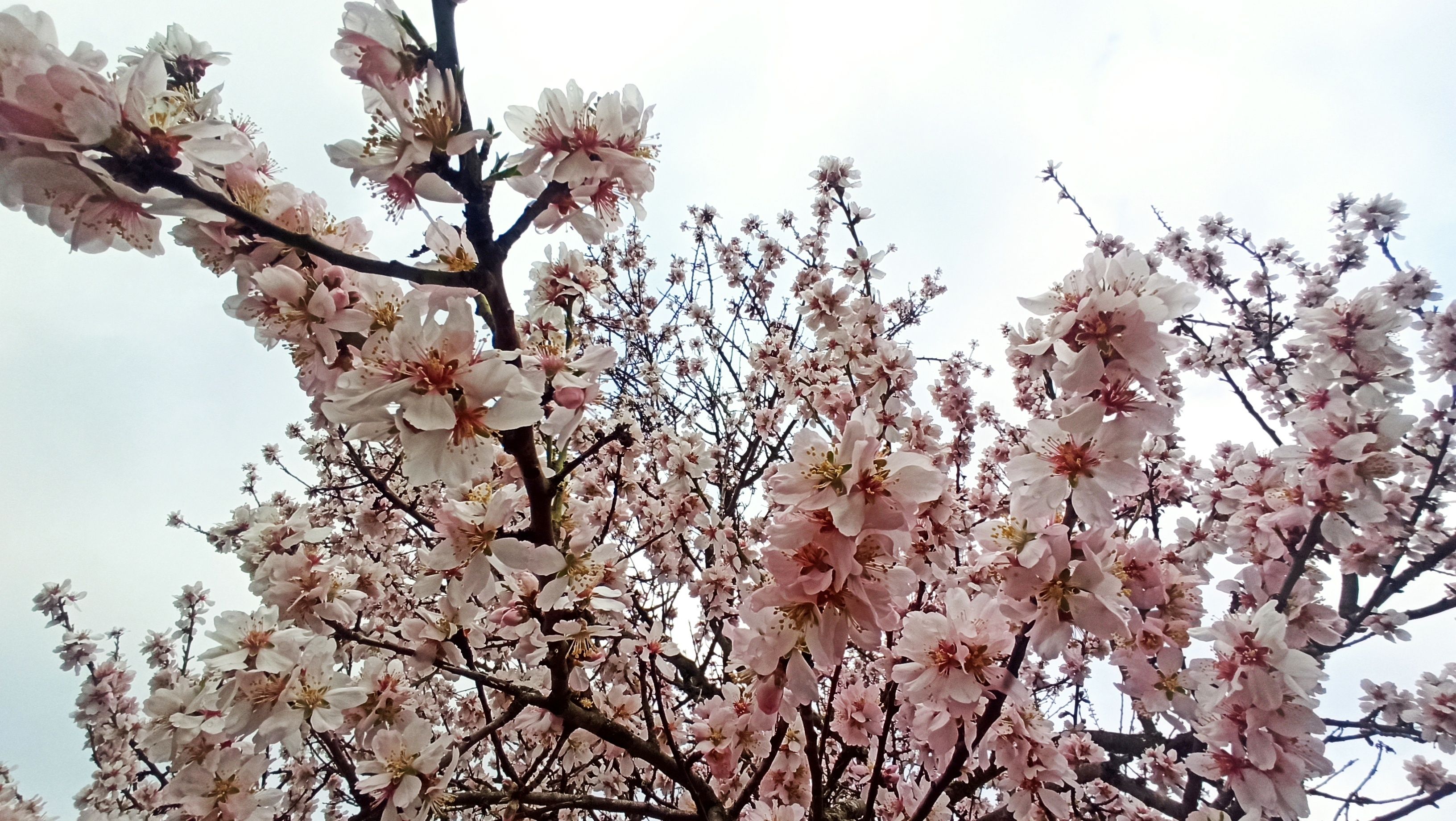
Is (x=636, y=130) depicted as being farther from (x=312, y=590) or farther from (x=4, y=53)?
(x=312, y=590)

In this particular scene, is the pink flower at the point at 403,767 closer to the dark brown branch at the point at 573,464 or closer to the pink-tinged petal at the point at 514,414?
the dark brown branch at the point at 573,464

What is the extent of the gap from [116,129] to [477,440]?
781 millimetres

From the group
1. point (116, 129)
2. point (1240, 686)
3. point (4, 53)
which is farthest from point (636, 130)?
point (1240, 686)

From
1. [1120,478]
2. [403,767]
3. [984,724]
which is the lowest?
[403,767]

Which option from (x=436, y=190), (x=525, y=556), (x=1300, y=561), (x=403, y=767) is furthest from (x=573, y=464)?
(x=1300, y=561)

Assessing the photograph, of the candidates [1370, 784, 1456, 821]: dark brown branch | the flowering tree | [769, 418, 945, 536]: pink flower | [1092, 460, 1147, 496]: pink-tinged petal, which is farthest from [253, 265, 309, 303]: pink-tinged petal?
[1370, 784, 1456, 821]: dark brown branch

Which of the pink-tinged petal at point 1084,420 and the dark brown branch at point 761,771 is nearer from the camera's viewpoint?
the pink-tinged petal at point 1084,420

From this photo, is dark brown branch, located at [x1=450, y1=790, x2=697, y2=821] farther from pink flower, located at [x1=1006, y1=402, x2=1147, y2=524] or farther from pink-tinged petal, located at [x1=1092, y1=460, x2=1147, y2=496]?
pink-tinged petal, located at [x1=1092, y1=460, x2=1147, y2=496]

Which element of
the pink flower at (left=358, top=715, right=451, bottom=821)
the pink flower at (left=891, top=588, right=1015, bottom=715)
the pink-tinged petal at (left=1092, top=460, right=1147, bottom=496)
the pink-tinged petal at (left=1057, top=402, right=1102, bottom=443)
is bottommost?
the pink flower at (left=358, top=715, right=451, bottom=821)

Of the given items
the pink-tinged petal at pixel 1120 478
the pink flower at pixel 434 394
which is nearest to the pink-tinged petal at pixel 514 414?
the pink flower at pixel 434 394

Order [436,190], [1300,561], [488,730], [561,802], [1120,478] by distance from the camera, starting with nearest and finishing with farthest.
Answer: [436,190] → [1120,478] → [488,730] → [561,802] → [1300,561]

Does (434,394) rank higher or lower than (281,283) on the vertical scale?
lower

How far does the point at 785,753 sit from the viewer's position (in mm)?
2254

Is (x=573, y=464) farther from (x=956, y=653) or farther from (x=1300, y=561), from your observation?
(x=1300, y=561)
